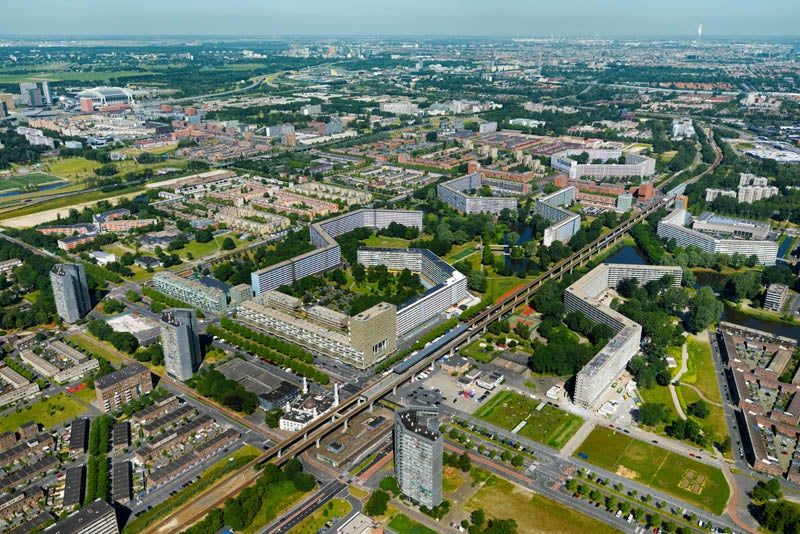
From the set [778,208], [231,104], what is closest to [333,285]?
[778,208]

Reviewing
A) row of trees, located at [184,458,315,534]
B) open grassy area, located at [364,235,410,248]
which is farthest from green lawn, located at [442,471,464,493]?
open grassy area, located at [364,235,410,248]

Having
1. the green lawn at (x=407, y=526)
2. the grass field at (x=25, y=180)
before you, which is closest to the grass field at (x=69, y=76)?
the grass field at (x=25, y=180)

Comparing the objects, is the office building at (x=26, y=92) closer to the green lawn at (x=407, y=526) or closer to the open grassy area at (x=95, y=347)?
the open grassy area at (x=95, y=347)

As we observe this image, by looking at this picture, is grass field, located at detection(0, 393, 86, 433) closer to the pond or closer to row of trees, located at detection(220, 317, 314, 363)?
row of trees, located at detection(220, 317, 314, 363)

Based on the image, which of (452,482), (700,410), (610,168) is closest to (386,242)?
(700,410)

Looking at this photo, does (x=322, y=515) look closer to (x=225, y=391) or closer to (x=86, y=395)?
(x=225, y=391)
